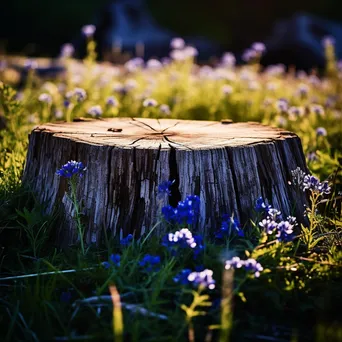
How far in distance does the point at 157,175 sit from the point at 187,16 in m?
17.4

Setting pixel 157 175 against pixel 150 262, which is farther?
pixel 157 175

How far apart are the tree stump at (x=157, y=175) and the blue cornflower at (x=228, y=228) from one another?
11 cm

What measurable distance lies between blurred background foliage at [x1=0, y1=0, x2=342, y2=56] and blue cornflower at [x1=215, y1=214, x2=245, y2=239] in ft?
47.9

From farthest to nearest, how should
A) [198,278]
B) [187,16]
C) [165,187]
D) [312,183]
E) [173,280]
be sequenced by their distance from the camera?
[187,16] → [312,183] → [165,187] → [173,280] → [198,278]

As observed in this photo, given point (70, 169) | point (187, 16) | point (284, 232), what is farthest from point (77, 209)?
point (187, 16)

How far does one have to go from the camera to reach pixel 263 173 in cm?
321

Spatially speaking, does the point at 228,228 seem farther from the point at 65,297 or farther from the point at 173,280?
the point at 65,297

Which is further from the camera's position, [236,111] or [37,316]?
[236,111]

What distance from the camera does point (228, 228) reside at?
2865 mm

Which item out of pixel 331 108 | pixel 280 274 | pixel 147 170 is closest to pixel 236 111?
pixel 331 108

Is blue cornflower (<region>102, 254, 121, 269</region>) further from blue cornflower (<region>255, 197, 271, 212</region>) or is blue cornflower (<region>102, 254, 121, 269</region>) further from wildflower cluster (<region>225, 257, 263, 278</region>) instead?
blue cornflower (<region>255, 197, 271, 212</region>)

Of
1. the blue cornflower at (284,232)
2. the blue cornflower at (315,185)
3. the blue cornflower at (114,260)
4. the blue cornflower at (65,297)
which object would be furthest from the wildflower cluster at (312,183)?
the blue cornflower at (65,297)

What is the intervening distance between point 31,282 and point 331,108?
Answer: 4.73m

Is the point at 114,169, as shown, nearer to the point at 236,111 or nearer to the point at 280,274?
the point at 280,274
